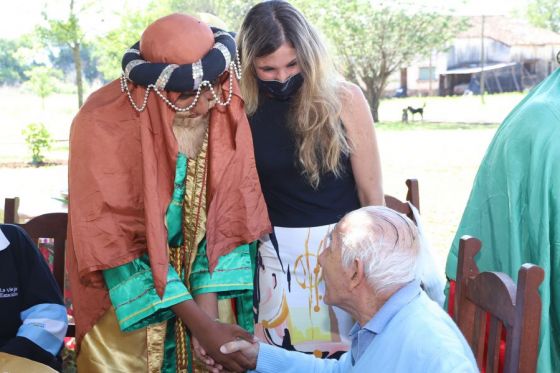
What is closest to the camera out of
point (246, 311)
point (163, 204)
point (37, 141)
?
point (163, 204)

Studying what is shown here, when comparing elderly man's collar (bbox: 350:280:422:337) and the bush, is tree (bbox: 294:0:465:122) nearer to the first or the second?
the bush

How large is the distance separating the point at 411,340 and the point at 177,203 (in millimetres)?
929

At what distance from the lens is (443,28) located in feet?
98.6

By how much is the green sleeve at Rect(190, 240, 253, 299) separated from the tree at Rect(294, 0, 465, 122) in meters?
26.1

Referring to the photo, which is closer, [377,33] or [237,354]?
[237,354]

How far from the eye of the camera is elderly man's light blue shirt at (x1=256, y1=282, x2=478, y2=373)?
1568mm

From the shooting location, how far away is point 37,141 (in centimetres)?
1599

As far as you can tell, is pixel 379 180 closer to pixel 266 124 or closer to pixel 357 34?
pixel 266 124

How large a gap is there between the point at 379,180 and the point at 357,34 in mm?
26552

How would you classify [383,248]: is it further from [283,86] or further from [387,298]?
[283,86]

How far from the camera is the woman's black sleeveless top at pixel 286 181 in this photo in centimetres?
252

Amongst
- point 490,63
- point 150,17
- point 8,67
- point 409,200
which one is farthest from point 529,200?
point 8,67

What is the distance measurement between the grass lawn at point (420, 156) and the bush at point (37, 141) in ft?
1.57

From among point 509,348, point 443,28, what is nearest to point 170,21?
point 509,348
